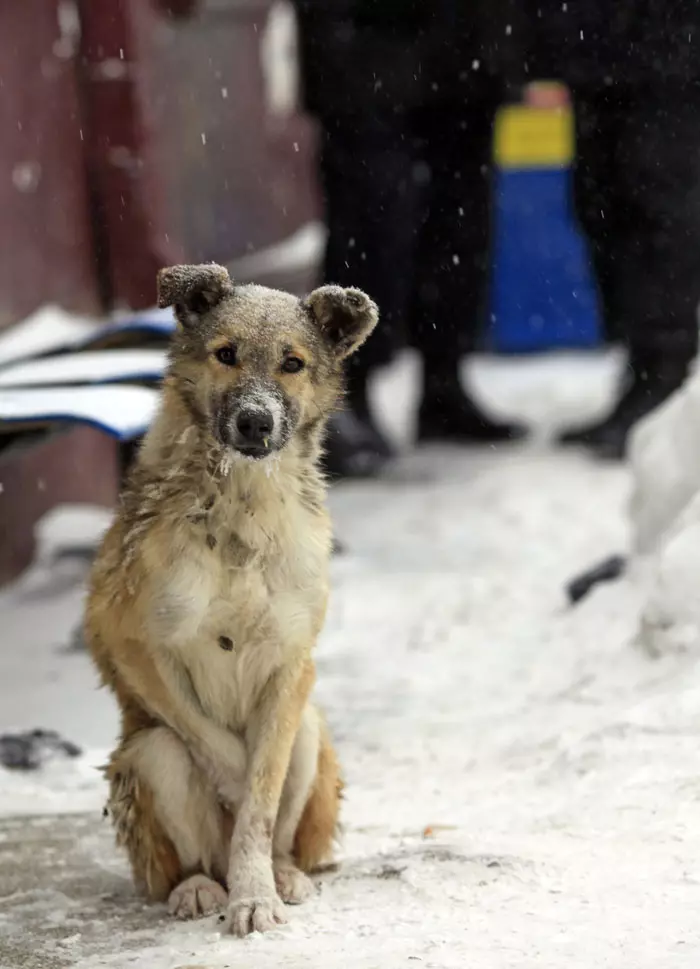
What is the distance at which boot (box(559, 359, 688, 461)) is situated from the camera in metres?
8.27

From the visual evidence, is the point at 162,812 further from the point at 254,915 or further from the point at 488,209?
the point at 488,209

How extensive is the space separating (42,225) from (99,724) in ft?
8.46

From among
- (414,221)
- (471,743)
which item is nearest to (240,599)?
(471,743)

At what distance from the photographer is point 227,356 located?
3428 millimetres

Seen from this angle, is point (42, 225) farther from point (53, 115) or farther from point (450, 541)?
point (450, 541)

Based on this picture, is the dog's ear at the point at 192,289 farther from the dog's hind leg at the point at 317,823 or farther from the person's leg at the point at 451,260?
the person's leg at the point at 451,260

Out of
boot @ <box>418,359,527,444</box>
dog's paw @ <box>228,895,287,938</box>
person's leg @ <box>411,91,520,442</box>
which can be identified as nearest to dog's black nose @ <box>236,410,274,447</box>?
dog's paw @ <box>228,895,287,938</box>

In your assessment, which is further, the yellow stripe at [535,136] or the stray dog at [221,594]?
the yellow stripe at [535,136]

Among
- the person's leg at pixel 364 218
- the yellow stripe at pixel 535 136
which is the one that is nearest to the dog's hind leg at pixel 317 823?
the person's leg at pixel 364 218

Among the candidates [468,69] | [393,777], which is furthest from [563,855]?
[468,69]

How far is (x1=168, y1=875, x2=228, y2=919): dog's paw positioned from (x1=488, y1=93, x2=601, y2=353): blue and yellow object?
27.3 ft

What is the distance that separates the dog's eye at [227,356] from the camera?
3424 mm

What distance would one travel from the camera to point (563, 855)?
140 inches

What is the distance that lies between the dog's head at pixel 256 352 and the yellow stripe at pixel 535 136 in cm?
812
